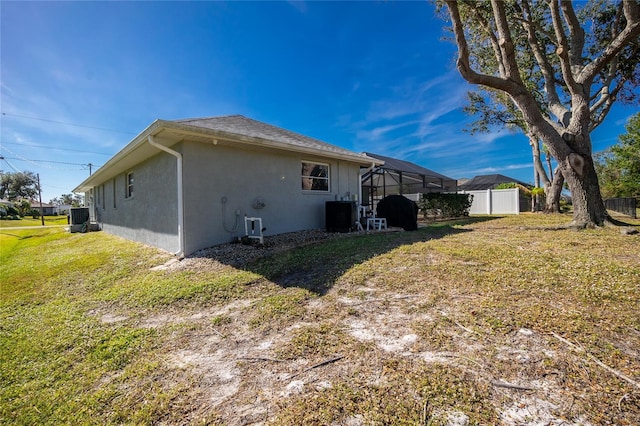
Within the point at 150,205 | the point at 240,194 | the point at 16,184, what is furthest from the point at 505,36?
the point at 16,184

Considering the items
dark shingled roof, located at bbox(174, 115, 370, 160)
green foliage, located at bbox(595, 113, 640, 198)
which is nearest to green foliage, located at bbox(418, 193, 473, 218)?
dark shingled roof, located at bbox(174, 115, 370, 160)

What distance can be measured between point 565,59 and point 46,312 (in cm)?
1110

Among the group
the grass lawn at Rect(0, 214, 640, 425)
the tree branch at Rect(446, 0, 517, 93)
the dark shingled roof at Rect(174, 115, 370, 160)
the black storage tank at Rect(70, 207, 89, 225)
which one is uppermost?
the tree branch at Rect(446, 0, 517, 93)

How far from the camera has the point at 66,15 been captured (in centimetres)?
767

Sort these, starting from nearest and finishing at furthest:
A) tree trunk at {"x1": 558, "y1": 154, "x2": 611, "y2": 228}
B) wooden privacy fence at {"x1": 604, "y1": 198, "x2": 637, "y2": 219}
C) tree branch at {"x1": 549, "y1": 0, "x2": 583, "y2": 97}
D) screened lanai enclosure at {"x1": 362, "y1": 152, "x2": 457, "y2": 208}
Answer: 1. tree trunk at {"x1": 558, "y1": 154, "x2": 611, "y2": 228}
2. tree branch at {"x1": 549, "y1": 0, "x2": 583, "y2": 97}
3. wooden privacy fence at {"x1": 604, "y1": 198, "x2": 637, "y2": 219}
4. screened lanai enclosure at {"x1": 362, "y1": 152, "x2": 457, "y2": 208}

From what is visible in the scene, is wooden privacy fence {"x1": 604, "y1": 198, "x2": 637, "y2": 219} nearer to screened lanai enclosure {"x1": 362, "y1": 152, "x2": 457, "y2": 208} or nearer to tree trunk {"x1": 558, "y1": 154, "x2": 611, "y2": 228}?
tree trunk {"x1": 558, "y1": 154, "x2": 611, "y2": 228}

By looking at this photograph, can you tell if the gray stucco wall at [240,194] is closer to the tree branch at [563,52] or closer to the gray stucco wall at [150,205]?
the gray stucco wall at [150,205]

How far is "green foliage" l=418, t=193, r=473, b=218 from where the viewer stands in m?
12.4

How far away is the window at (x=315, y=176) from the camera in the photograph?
26.8 ft

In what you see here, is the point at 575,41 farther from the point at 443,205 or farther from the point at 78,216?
the point at 78,216

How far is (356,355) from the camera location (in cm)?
203

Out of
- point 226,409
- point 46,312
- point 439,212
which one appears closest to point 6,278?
point 46,312

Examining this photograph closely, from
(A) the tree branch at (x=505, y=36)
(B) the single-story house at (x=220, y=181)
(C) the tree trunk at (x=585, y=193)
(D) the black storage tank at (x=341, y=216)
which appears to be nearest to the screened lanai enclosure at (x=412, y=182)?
(B) the single-story house at (x=220, y=181)

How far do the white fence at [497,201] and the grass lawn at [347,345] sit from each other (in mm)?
12078
